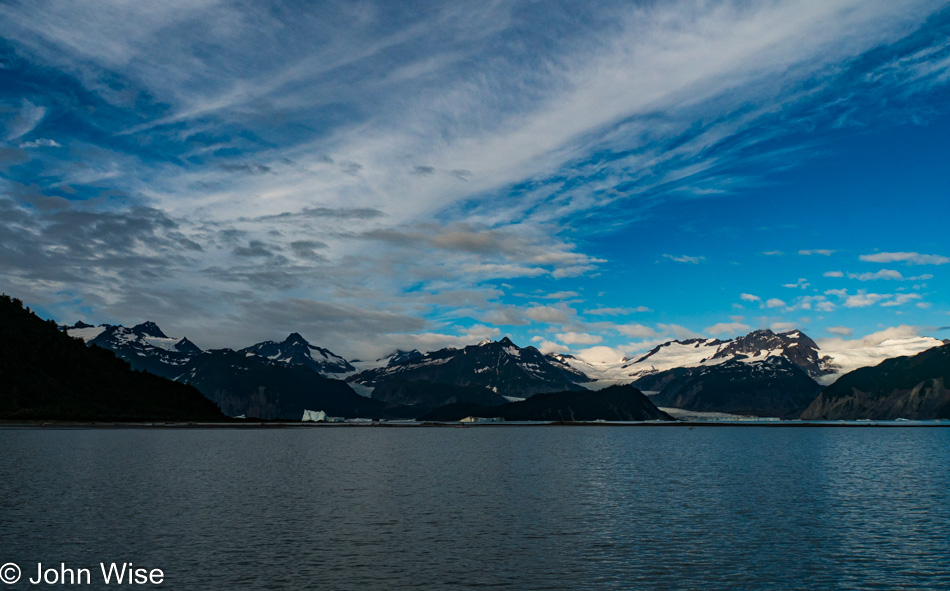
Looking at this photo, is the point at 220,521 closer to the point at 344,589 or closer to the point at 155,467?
the point at 344,589

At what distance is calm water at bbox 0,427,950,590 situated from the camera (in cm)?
4394

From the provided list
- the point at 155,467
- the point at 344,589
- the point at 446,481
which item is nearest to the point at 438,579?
the point at 344,589

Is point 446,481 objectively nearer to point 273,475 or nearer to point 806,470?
point 273,475

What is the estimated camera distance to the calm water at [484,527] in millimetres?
43938

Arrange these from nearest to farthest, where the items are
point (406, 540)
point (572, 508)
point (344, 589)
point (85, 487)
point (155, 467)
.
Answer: point (344, 589) < point (406, 540) < point (572, 508) < point (85, 487) < point (155, 467)

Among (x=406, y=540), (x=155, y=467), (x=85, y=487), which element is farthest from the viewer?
(x=155, y=467)

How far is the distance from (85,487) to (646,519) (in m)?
68.7

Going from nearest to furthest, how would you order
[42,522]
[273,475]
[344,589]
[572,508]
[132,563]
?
[344,589] → [132,563] → [42,522] → [572,508] → [273,475]

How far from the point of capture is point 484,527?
6172cm

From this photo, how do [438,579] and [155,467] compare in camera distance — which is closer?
[438,579]

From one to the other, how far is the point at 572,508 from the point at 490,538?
20153mm

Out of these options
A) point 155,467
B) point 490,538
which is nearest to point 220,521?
point 490,538

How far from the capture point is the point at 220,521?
2510 inches

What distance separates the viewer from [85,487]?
87875 millimetres
